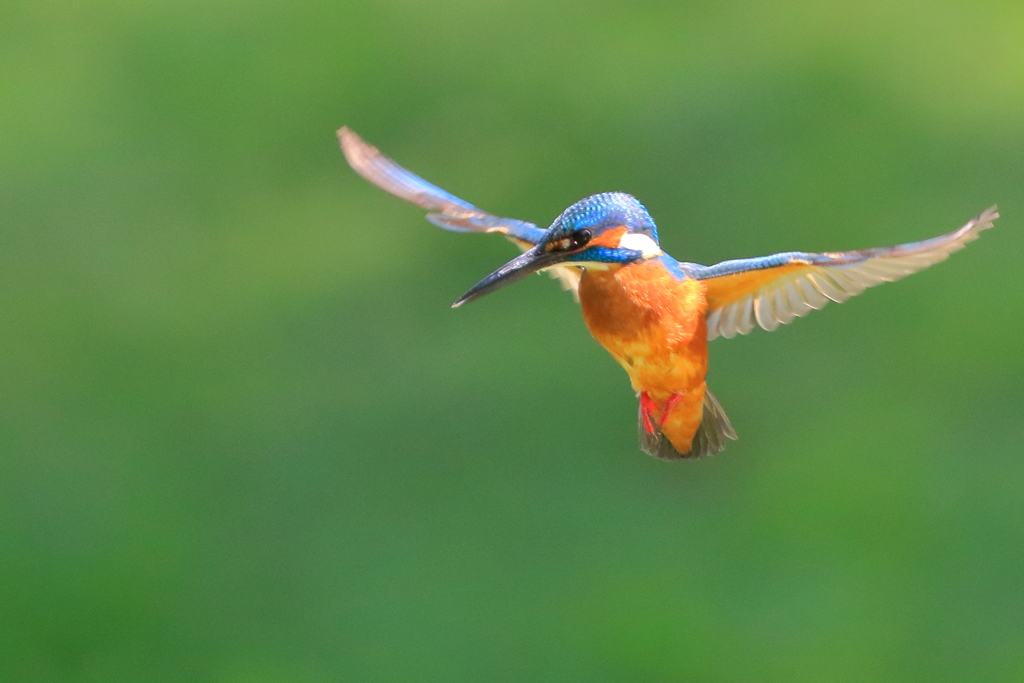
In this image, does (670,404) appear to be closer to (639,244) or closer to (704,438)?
(704,438)

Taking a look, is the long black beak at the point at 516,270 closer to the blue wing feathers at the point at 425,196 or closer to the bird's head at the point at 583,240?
the bird's head at the point at 583,240

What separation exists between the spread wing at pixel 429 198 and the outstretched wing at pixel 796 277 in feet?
0.74

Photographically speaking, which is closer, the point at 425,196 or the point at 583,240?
the point at 583,240

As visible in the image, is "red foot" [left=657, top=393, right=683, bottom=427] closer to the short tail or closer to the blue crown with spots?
the short tail

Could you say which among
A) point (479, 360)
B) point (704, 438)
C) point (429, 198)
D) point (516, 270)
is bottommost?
point (704, 438)

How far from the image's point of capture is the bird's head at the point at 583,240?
1.68m

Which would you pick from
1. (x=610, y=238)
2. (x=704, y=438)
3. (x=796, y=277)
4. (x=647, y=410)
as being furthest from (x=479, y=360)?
(x=610, y=238)

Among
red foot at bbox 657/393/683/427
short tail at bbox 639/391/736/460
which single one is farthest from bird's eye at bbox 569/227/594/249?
short tail at bbox 639/391/736/460

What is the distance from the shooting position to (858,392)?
610 cm

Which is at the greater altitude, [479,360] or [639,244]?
[479,360]

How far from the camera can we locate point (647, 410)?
2188 mm

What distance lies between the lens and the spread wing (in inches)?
78.6

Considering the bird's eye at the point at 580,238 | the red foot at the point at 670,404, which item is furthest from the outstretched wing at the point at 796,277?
the bird's eye at the point at 580,238

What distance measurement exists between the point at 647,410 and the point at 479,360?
159 inches
